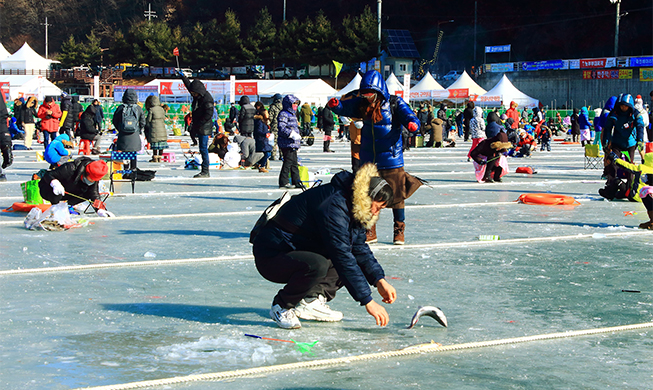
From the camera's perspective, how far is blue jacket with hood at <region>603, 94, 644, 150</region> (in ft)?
43.8

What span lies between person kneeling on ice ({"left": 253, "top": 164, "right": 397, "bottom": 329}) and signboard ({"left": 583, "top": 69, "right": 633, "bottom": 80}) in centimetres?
5685

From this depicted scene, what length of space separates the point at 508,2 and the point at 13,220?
78.4m

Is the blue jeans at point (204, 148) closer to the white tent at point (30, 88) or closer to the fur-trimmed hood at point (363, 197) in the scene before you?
the fur-trimmed hood at point (363, 197)

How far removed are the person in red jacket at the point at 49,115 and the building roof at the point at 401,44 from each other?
6746 centimetres

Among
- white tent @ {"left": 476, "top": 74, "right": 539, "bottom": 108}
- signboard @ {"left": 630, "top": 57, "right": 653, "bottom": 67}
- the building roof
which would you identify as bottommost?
white tent @ {"left": 476, "top": 74, "right": 539, "bottom": 108}

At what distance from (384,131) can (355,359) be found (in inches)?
159

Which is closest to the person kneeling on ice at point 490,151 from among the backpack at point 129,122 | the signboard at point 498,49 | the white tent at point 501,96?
the backpack at point 129,122

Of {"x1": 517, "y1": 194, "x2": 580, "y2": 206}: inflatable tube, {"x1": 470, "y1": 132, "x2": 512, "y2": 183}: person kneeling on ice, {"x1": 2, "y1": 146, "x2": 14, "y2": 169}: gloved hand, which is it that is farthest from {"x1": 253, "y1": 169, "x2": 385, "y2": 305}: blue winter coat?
{"x1": 2, "y1": 146, "x2": 14, "y2": 169}: gloved hand

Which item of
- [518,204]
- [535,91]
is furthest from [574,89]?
[518,204]

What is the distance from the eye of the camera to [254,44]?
81.8m

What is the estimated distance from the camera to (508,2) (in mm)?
81812

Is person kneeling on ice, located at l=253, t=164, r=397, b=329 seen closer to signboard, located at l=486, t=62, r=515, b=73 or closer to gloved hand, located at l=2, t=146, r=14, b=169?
gloved hand, located at l=2, t=146, r=14, b=169

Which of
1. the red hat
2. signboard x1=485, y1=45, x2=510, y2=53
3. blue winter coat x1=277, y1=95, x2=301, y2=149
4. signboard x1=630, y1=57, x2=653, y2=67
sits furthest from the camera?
signboard x1=485, y1=45, x2=510, y2=53

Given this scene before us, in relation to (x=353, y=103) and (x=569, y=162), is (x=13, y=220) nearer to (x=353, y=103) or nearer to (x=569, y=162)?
(x=353, y=103)
